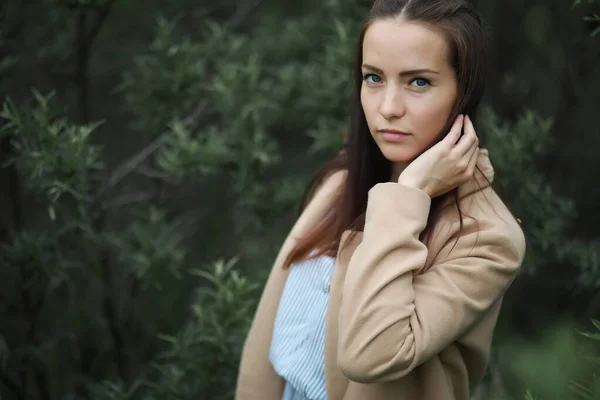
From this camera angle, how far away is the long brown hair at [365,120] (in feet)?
5.86

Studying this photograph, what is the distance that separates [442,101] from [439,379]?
0.68 meters

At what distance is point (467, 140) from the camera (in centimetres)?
182

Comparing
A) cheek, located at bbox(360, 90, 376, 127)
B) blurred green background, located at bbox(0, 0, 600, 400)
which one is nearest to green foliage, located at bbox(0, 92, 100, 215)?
blurred green background, located at bbox(0, 0, 600, 400)

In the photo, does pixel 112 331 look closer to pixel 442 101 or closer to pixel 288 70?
pixel 288 70

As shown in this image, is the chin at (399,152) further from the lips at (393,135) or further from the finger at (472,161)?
the finger at (472,161)

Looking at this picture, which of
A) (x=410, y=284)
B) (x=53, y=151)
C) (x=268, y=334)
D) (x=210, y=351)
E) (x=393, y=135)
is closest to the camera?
(x=410, y=284)

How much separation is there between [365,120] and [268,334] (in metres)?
0.72

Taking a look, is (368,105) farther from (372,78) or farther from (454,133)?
(454,133)

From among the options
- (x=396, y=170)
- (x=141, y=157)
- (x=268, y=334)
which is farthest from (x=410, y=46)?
(x=141, y=157)

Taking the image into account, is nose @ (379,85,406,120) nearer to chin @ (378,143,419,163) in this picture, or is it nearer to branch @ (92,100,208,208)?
chin @ (378,143,419,163)

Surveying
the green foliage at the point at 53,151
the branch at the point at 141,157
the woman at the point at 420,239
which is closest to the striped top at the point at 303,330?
the woman at the point at 420,239

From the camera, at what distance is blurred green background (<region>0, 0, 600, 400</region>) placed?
280 cm

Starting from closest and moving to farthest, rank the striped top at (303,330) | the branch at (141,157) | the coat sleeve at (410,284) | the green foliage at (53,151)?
the coat sleeve at (410,284)
the striped top at (303,330)
the green foliage at (53,151)
the branch at (141,157)

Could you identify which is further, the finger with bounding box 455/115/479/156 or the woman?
the finger with bounding box 455/115/479/156
